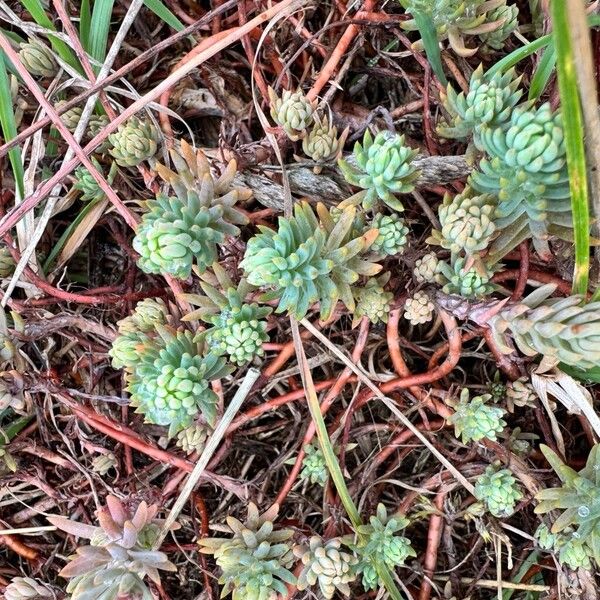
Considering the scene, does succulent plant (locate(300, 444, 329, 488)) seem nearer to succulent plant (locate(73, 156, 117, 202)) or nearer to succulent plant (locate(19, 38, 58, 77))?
succulent plant (locate(73, 156, 117, 202))

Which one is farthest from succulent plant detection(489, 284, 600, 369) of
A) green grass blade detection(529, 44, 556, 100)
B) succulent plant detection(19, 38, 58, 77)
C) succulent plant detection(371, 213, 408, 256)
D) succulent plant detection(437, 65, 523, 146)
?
succulent plant detection(19, 38, 58, 77)

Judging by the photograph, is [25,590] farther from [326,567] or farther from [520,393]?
[520,393]

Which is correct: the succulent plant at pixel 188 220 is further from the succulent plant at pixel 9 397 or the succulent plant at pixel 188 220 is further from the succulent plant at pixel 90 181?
the succulent plant at pixel 9 397

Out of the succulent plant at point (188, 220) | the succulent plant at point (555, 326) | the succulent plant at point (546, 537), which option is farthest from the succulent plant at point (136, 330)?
the succulent plant at point (546, 537)

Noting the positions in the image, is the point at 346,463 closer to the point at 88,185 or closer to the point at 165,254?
the point at 165,254

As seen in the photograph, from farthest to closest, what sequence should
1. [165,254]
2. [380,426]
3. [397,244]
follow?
[380,426] < [397,244] < [165,254]

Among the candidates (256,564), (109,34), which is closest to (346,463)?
(256,564)

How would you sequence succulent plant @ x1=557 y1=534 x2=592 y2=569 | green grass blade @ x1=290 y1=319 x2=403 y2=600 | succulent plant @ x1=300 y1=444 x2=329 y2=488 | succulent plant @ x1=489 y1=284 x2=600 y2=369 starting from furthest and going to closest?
succulent plant @ x1=300 y1=444 x2=329 y2=488 → green grass blade @ x1=290 y1=319 x2=403 y2=600 → succulent plant @ x1=557 y1=534 x2=592 y2=569 → succulent plant @ x1=489 y1=284 x2=600 y2=369
